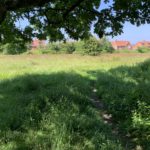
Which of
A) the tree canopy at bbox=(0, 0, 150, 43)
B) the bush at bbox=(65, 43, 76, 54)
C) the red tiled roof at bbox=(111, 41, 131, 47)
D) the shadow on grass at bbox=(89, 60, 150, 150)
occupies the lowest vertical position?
the red tiled roof at bbox=(111, 41, 131, 47)

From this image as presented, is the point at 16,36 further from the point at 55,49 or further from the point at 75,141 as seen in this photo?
the point at 55,49

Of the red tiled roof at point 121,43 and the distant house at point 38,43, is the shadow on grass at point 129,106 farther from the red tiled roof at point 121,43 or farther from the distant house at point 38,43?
the red tiled roof at point 121,43

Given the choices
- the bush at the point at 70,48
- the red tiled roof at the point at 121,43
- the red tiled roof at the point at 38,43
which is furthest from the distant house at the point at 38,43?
the red tiled roof at the point at 121,43

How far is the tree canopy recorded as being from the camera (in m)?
10.8

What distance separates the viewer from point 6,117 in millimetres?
10836

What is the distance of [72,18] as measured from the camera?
11.8 meters

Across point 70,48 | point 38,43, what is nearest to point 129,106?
point 38,43

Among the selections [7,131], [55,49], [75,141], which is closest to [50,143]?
[75,141]

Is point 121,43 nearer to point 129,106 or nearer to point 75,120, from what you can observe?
point 129,106

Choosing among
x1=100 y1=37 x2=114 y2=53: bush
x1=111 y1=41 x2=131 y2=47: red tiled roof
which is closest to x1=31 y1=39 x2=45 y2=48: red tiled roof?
x1=100 y1=37 x2=114 y2=53: bush

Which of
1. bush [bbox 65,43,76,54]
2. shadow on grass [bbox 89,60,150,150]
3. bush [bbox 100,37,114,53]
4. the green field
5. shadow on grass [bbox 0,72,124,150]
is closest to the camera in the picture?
shadow on grass [bbox 0,72,124,150]

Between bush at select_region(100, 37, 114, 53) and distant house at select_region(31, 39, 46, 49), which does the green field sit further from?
bush at select_region(100, 37, 114, 53)

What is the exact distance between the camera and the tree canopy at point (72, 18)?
10.8m

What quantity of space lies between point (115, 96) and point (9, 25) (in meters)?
4.13
